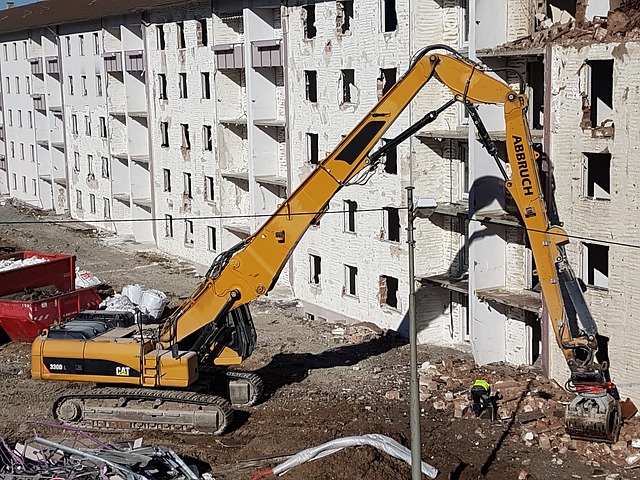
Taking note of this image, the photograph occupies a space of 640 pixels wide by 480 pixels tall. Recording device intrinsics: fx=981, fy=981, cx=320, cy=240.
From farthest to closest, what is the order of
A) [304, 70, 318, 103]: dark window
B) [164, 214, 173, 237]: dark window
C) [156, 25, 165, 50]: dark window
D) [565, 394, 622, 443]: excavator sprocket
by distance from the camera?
[164, 214, 173, 237]: dark window → [156, 25, 165, 50]: dark window → [304, 70, 318, 103]: dark window → [565, 394, 622, 443]: excavator sprocket

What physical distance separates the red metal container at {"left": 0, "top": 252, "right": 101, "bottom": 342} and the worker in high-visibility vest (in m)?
14.7

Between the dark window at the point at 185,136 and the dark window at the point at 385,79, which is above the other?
the dark window at the point at 385,79

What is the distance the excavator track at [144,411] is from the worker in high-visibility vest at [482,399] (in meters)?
5.89

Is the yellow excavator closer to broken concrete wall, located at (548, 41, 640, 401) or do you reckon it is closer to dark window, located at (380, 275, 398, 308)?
broken concrete wall, located at (548, 41, 640, 401)

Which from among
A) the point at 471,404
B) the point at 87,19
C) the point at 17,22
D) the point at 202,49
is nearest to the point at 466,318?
the point at 471,404

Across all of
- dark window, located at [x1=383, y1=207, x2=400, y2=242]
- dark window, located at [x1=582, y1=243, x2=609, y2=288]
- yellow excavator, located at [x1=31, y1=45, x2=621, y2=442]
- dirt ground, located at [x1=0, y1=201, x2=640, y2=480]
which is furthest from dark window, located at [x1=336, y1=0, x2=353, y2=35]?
dark window, located at [x1=582, y1=243, x2=609, y2=288]

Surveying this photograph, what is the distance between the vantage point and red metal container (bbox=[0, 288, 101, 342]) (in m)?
31.2

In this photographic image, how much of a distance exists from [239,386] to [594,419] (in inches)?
349

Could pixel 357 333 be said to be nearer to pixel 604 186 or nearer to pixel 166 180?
pixel 604 186

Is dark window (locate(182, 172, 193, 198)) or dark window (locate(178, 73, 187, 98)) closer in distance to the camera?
dark window (locate(178, 73, 187, 98))

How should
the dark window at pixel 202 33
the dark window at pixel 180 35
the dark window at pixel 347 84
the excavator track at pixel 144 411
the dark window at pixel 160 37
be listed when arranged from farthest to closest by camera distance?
the dark window at pixel 160 37, the dark window at pixel 180 35, the dark window at pixel 202 33, the dark window at pixel 347 84, the excavator track at pixel 144 411

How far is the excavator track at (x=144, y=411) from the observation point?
23.3 m

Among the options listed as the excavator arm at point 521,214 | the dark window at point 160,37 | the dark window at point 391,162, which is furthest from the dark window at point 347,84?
the dark window at point 160,37

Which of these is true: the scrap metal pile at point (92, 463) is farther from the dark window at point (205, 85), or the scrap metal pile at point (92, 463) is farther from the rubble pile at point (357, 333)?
the dark window at point (205, 85)
